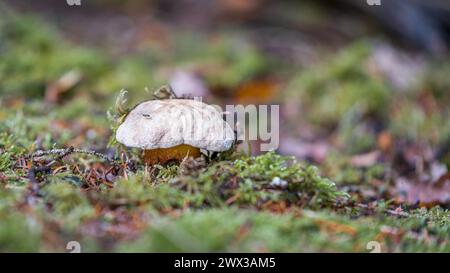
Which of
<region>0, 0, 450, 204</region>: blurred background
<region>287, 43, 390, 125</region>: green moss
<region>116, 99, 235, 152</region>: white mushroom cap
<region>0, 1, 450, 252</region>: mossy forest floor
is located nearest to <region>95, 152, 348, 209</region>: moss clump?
<region>0, 1, 450, 252</region>: mossy forest floor

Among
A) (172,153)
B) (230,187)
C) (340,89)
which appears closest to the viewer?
(230,187)

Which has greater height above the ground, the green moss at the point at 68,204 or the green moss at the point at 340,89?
the green moss at the point at 340,89

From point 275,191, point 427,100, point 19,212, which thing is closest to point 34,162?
point 19,212

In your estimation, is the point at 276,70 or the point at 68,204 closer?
the point at 68,204

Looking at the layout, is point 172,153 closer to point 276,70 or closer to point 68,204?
point 68,204

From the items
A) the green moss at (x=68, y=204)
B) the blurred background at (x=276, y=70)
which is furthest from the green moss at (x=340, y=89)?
the green moss at (x=68, y=204)

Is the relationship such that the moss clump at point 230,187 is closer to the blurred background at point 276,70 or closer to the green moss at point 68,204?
the green moss at point 68,204

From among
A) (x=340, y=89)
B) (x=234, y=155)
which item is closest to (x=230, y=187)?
(x=234, y=155)

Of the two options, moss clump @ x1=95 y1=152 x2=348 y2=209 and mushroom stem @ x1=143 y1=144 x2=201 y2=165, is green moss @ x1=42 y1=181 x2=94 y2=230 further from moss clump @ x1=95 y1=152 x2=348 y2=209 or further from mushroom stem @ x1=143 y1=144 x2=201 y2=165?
mushroom stem @ x1=143 y1=144 x2=201 y2=165
